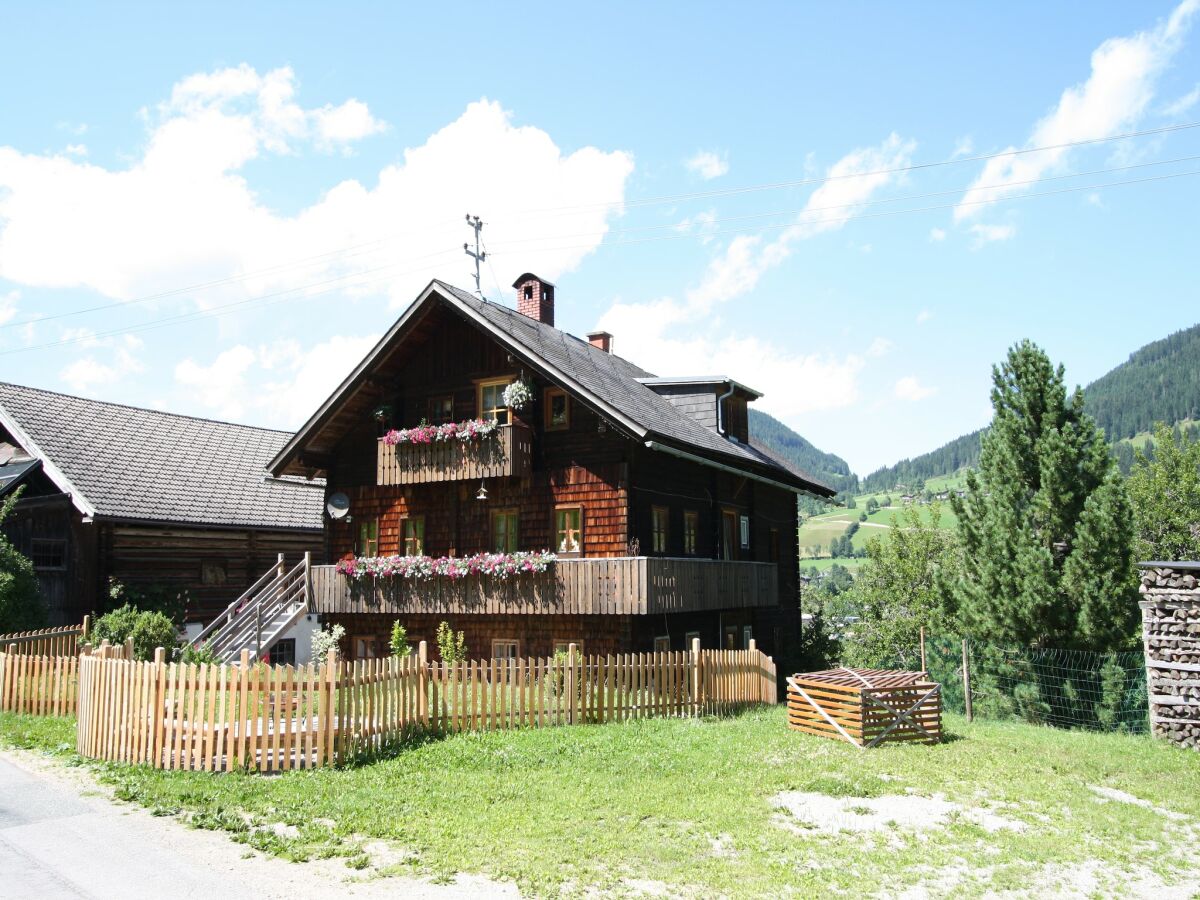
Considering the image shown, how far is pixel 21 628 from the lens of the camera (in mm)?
23375

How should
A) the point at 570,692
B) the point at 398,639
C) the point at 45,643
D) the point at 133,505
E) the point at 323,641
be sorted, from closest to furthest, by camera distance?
1. the point at 570,692
2. the point at 45,643
3. the point at 398,639
4. the point at 323,641
5. the point at 133,505

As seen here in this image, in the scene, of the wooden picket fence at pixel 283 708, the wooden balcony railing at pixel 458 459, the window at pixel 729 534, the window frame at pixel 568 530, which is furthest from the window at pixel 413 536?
the wooden picket fence at pixel 283 708

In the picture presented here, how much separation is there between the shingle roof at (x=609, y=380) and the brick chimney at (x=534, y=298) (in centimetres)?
75

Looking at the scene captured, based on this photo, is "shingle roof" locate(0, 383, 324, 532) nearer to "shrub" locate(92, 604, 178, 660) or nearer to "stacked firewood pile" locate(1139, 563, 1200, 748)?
"shrub" locate(92, 604, 178, 660)

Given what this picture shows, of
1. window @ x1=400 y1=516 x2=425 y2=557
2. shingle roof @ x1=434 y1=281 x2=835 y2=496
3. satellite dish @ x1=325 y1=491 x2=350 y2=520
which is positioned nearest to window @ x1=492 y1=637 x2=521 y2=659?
window @ x1=400 y1=516 x2=425 y2=557

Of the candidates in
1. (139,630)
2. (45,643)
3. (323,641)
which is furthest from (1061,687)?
(45,643)

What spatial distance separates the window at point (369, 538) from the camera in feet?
86.4

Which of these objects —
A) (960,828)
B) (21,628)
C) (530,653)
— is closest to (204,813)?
(960,828)

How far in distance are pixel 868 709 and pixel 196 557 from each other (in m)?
21.2

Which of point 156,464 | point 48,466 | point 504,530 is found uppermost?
point 156,464

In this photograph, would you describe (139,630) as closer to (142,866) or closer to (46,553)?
(46,553)

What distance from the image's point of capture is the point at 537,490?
2359 centimetres

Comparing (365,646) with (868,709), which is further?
(365,646)

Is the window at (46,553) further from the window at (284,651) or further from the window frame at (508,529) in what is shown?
the window frame at (508,529)
